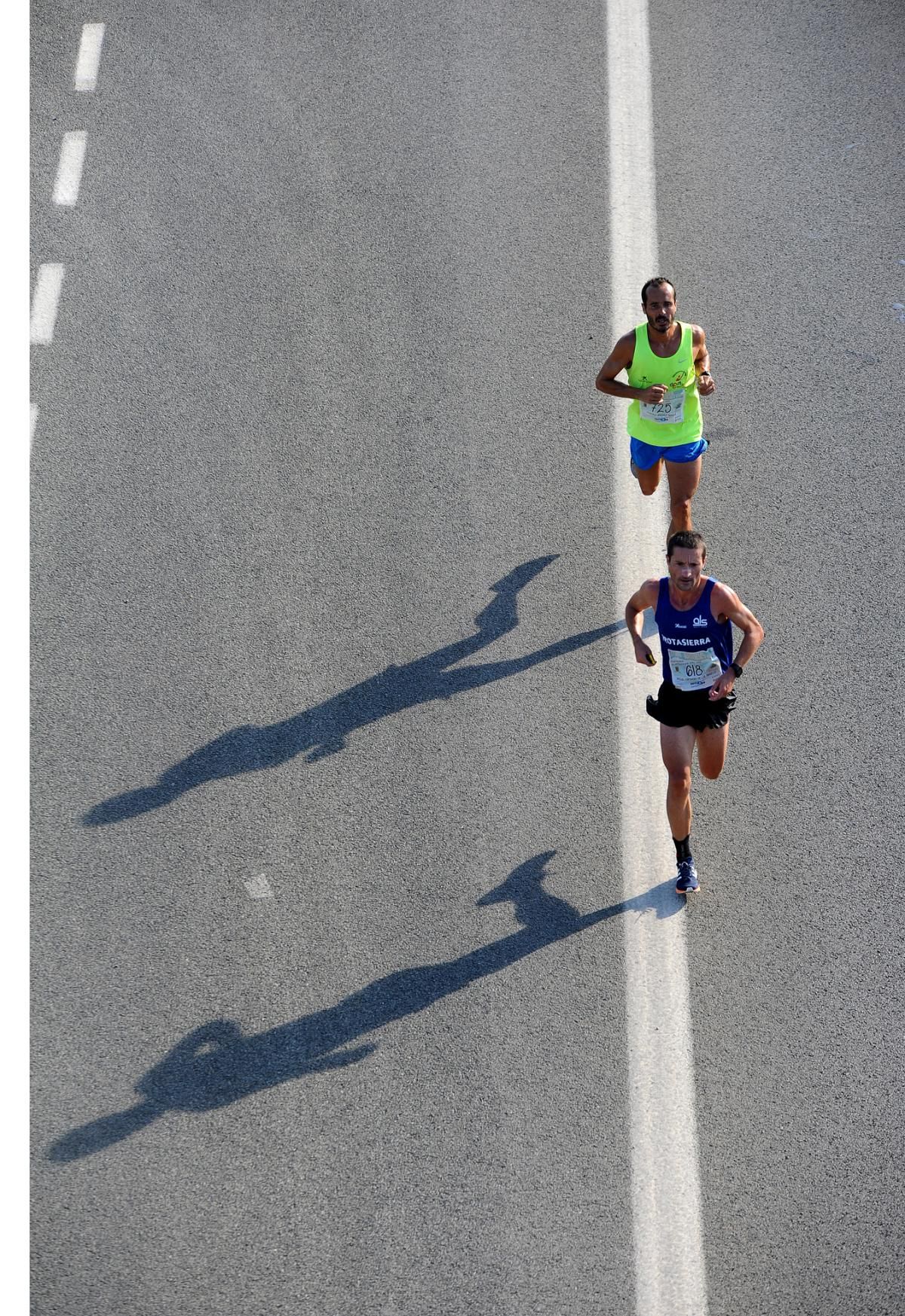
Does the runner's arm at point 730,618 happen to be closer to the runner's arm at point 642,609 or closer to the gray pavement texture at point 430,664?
the runner's arm at point 642,609

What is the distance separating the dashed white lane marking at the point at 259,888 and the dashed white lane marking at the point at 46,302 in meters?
4.26

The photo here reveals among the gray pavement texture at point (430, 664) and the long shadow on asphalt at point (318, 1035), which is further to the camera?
the long shadow on asphalt at point (318, 1035)

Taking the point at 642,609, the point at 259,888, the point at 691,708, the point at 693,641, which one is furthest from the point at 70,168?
the point at 691,708

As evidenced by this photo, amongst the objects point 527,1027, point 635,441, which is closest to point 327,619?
point 635,441

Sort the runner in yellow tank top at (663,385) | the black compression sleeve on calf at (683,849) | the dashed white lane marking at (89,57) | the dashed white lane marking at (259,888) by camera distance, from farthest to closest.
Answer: the dashed white lane marking at (89,57)
the runner in yellow tank top at (663,385)
the dashed white lane marking at (259,888)
the black compression sleeve on calf at (683,849)

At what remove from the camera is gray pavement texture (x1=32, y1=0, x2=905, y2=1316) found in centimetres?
645

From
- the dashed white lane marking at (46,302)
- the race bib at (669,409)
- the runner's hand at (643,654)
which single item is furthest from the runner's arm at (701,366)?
the dashed white lane marking at (46,302)

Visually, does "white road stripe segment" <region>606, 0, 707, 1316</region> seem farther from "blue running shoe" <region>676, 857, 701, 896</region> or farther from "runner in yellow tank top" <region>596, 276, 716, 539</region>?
"runner in yellow tank top" <region>596, 276, 716, 539</region>

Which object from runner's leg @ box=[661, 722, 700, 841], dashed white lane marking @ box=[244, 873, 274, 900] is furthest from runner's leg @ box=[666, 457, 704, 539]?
dashed white lane marking @ box=[244, 873, 274, 900]

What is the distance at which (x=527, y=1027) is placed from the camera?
6.84m

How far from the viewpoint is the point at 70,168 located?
10242mm

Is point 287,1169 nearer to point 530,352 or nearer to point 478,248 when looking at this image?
point 530,352

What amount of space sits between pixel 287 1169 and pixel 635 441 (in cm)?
431

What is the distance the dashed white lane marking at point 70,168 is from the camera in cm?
1010
